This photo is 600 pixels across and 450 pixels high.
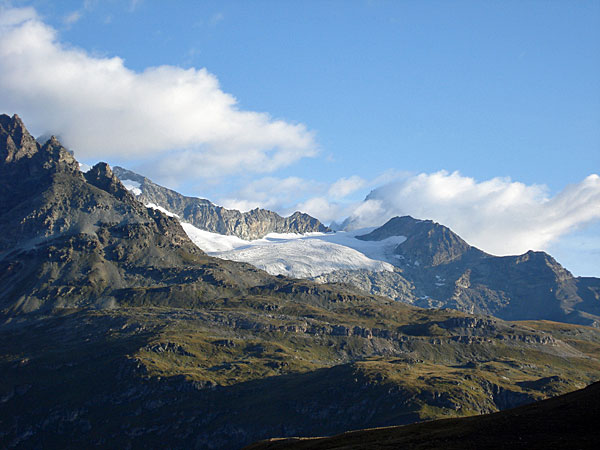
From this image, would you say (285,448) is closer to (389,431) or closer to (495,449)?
(389,431)

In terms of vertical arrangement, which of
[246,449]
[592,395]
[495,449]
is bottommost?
[246,449]

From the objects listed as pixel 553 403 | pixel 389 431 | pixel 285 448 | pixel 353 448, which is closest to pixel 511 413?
pixel 553 403

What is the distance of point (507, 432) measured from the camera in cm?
12738

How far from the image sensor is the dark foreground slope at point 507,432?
380ft

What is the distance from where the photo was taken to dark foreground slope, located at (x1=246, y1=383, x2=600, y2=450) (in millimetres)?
115694

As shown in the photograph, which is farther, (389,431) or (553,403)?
(389,431)

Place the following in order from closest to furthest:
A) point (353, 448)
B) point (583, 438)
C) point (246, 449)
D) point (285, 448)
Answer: point (583, 438) → point (353, 448) → point (285, 448) → point (246, 449)

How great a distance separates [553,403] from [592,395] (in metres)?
8.87

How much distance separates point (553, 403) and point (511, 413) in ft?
32.6

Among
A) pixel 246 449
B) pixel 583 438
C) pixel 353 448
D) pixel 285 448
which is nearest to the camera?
pixel 583 438

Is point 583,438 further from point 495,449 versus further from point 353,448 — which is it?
point 353,448

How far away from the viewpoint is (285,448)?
155375 millimetres

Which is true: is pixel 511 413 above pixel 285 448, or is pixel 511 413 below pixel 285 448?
above

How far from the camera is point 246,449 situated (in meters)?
169
